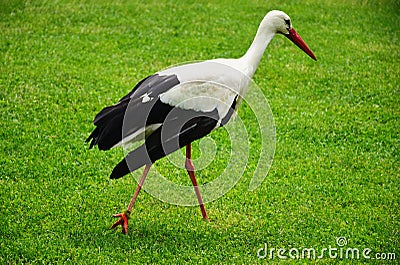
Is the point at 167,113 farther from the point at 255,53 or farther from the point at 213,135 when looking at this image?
the point at 213,135

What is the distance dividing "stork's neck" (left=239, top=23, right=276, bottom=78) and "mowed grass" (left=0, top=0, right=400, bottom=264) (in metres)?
1.35

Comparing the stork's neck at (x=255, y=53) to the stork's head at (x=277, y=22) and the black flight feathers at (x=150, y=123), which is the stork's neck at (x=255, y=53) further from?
the black flight feathers at (x=150, y=123)

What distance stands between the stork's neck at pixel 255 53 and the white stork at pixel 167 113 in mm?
157

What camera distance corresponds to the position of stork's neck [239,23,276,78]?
6.18 m

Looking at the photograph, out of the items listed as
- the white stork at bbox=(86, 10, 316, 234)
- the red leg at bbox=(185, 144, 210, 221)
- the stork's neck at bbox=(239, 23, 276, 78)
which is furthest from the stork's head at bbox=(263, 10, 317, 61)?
the red leg at bbox=(185, 144, 210, 221)

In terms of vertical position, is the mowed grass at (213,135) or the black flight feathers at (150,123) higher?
the black flight feathers at (150,123)

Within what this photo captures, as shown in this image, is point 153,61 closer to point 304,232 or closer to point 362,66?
point 362,66

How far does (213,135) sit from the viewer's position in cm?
822

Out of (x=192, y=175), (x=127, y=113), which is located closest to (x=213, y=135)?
(x=192, y=175)

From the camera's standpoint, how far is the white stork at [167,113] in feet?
18.7

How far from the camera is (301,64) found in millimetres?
10000

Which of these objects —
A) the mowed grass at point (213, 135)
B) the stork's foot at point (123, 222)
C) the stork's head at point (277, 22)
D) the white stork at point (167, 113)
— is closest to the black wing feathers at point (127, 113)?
the white stork at point (167, 113)

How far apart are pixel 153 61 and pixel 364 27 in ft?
12.2

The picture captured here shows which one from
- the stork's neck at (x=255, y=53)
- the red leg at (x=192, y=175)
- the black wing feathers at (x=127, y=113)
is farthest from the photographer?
the red leg at (x=192, y=175)
